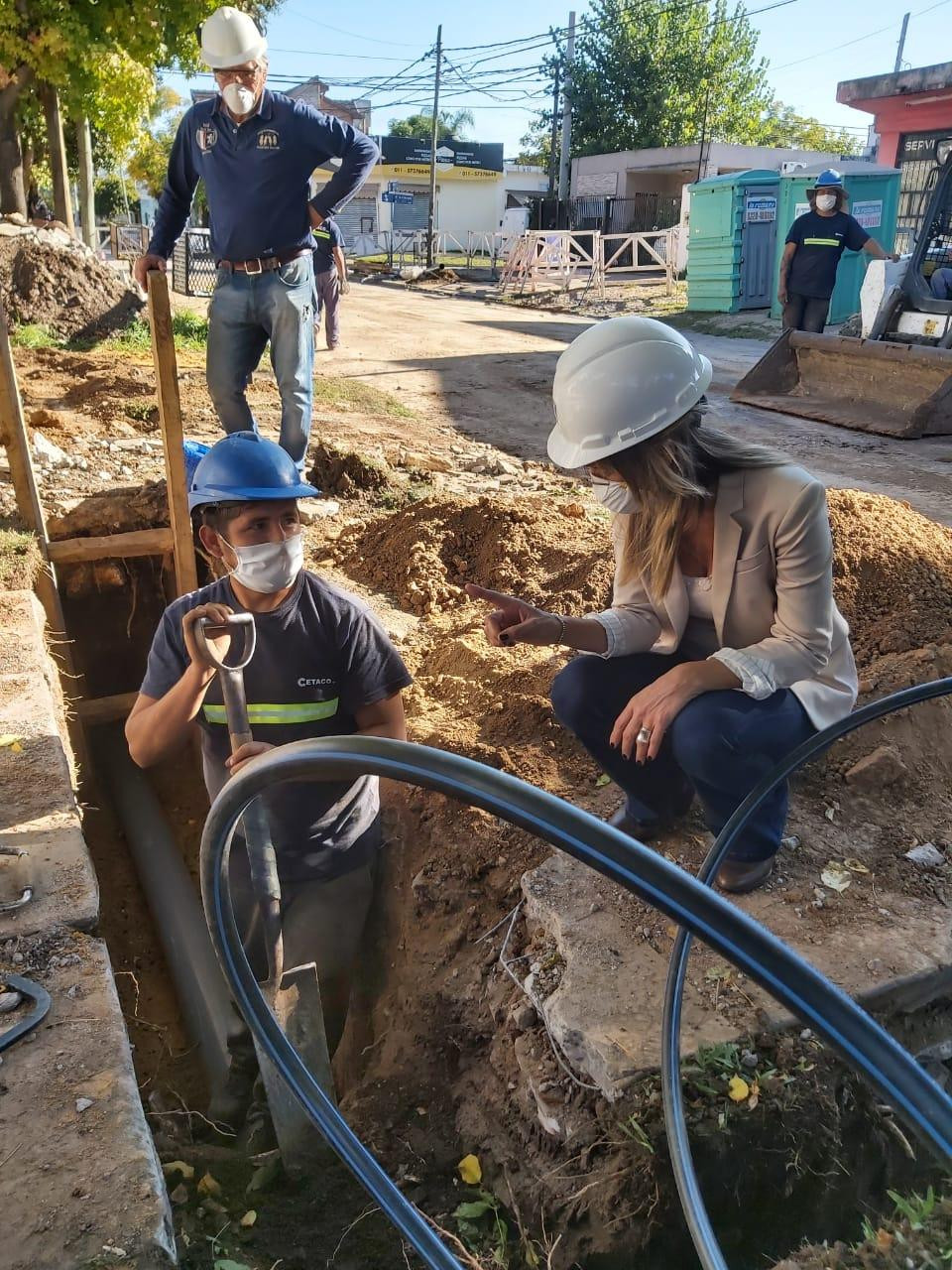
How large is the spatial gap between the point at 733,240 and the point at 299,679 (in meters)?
15.1

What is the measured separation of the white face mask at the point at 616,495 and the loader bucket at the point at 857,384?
625 cm

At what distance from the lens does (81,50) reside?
35.8 ft

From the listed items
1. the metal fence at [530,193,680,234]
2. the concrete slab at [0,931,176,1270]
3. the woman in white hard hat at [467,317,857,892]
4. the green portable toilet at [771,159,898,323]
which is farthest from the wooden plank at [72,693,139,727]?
the metal fence at [530,193,680,234]

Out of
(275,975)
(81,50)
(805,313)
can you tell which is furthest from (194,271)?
(275,975)

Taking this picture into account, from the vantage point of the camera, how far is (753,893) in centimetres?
254

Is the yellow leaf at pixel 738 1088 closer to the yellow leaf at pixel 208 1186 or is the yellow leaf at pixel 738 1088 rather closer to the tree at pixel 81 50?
the yellow leaf at pixel 208 1186

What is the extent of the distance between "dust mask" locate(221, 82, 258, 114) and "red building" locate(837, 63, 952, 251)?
1485 cm

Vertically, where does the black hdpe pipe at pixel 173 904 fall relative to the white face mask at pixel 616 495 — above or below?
below

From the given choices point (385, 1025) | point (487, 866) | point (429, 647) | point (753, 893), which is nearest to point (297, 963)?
point (385, 1025)

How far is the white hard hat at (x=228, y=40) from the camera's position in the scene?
410 centimetres

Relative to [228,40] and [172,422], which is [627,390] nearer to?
[172,422]

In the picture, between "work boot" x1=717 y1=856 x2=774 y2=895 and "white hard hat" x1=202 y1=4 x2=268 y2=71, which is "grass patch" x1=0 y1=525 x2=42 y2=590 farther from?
"work boot" x1=717 y1=856 x2=774 y2=895

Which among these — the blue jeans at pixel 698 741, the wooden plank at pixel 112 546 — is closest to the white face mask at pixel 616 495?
the blue jeans at pixel 698 741

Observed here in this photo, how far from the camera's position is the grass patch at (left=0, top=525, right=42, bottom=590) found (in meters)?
4.17
